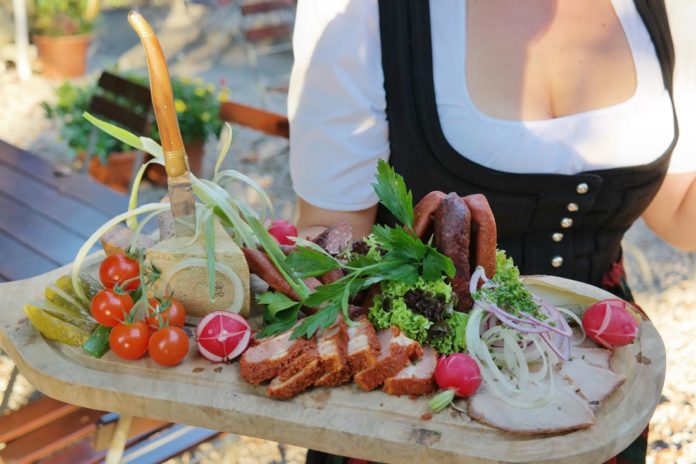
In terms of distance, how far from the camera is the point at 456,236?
1.53 meters

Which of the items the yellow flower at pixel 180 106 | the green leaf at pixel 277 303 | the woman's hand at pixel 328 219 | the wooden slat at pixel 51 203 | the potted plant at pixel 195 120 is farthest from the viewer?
the potted plant at pixel 195 120

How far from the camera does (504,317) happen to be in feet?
4.95

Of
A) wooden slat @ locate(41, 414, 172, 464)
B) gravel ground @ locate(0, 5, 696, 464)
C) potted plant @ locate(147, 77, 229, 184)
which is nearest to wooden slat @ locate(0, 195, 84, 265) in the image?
wooden slat @ locate(41, 414, 172, 464)

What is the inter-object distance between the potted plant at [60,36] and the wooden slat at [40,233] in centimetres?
515

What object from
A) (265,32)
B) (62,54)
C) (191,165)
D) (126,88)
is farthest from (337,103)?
(62,54)

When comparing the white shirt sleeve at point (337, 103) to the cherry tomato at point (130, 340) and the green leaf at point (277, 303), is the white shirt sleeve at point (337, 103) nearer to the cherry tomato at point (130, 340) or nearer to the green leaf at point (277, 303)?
the green leaf at point (277, 303)

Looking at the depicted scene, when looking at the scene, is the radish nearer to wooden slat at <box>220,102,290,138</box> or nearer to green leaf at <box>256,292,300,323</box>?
green leaf at <box>256,292,300,323</box>

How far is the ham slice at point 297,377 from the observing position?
144 cm

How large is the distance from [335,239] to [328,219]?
0.24 metres

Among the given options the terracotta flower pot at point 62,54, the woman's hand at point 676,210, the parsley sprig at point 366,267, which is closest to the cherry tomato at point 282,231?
the parsley sprig at point 366,267

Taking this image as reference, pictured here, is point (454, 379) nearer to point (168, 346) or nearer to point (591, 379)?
point (591, 379)

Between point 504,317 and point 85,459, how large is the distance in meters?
1.43

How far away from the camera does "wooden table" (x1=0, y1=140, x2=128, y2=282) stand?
8.89ft

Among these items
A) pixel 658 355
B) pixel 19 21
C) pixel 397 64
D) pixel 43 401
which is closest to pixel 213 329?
pixel 397 64
